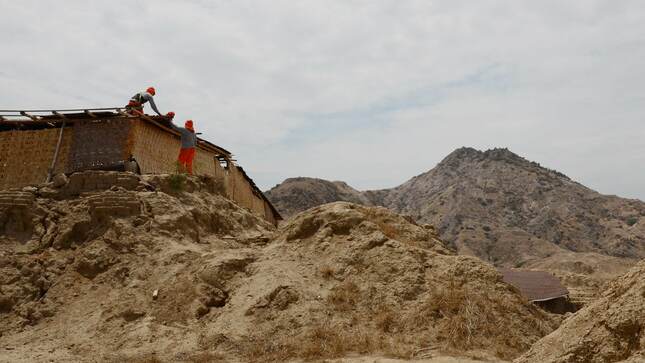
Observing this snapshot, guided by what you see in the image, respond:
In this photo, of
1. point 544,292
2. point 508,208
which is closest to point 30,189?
point 544,292

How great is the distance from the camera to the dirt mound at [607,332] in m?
4.54

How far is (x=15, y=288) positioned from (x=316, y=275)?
613cm

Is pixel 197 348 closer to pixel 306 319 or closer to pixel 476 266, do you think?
pixel 306 319

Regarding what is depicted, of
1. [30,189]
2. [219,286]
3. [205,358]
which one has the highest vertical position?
[30,189]

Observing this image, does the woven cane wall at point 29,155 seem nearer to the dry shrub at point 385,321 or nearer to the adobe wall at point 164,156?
the adobe wall at point 164,156

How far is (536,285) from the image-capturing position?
672 inches

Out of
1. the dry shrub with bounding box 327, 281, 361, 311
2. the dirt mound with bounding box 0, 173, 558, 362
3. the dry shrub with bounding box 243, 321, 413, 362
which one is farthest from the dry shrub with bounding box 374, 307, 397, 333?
the dry shrub with bounding box 327, 281, 361, 311

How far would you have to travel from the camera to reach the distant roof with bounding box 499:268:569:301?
15.3 m

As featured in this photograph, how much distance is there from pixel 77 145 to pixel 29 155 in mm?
1431

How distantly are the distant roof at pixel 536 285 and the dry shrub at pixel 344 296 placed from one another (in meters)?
6.81

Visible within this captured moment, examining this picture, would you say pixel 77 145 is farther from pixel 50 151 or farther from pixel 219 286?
pixel 219 286

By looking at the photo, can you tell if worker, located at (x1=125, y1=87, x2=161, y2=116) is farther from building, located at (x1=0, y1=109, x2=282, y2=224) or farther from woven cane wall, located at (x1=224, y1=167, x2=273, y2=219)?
woven cane wall, located at (x1=224, y1=167, x2=273, y2=219)

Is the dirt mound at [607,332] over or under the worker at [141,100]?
under

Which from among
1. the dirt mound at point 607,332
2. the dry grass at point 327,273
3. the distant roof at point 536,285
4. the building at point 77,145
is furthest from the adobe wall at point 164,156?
the dirt mound at point 607,332
